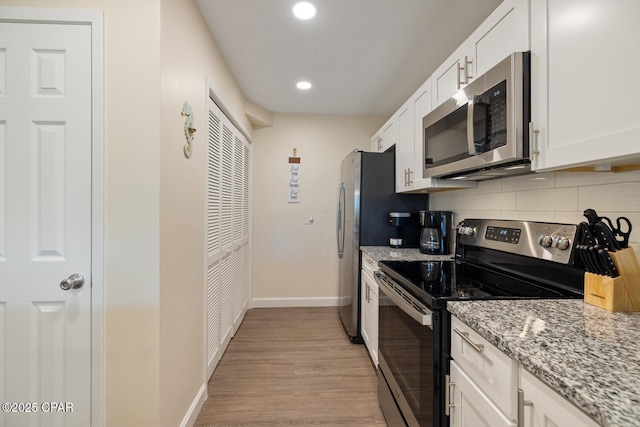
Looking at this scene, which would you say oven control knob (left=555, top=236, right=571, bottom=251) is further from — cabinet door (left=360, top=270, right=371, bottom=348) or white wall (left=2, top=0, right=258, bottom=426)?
white wall (left=2, top=0, right=258, bottom=426)

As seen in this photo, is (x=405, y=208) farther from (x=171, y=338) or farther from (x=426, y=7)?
(x=171, y=338)

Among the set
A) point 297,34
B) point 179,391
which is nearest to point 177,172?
point 179,391

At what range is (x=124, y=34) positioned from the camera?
1218 mm

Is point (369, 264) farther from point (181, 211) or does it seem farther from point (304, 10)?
point (304, 10)

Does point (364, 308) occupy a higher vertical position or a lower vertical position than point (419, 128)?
lower

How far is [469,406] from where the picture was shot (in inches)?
35.6

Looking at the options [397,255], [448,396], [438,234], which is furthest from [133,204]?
[438,234]

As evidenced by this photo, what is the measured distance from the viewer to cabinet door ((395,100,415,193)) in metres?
2.22

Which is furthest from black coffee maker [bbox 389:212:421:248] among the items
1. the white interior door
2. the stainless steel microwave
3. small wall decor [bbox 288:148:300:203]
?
the white interior door

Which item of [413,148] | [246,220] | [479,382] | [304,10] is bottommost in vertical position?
[479,382]

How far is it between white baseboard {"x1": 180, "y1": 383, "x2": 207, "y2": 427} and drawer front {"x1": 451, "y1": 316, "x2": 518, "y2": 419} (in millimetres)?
1503

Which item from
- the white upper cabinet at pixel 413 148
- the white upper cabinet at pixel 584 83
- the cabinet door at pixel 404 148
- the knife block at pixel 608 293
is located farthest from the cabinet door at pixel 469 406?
the cabinet door at pixel 404 148

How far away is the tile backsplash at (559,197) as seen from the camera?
1005mm

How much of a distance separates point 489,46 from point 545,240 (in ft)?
3.11
